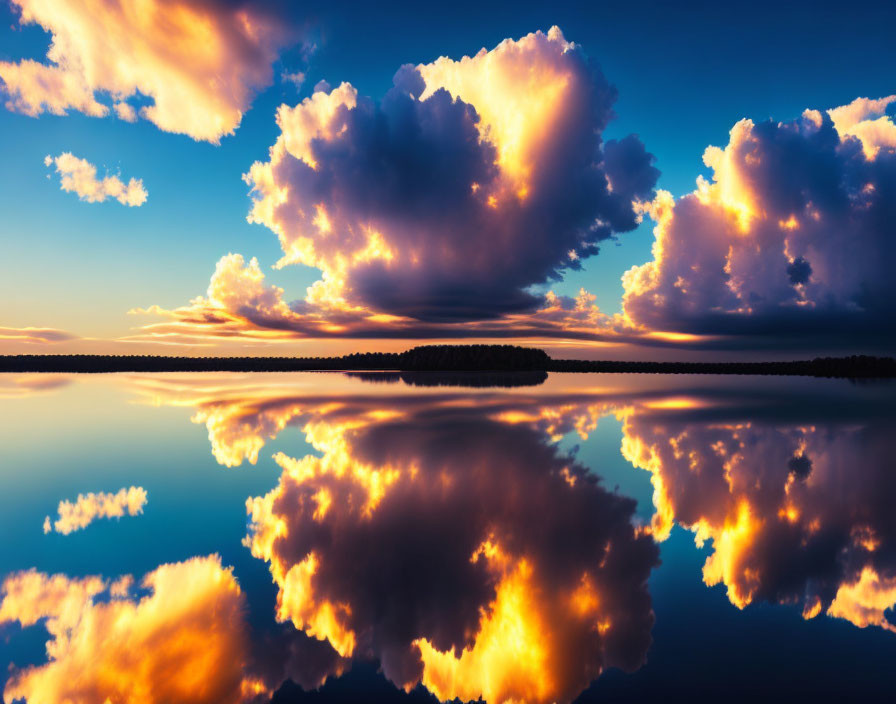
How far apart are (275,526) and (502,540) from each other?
5.95 meters

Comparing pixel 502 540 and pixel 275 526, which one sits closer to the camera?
pixel 502 540

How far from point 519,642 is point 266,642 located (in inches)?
165

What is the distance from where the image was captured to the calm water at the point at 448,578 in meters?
7.05

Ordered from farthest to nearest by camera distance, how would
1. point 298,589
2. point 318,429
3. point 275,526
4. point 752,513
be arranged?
point 318,429
point 752,513
point 275,526
point 298,589

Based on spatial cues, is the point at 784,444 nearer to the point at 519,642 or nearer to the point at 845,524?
the point at 845,524

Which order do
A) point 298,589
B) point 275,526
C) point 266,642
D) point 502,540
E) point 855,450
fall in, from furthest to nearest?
1. point 855,450
2. point 275,526
3. point 502,540
4. point 298,589
5. point 266,642

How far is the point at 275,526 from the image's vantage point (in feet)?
Answer: 41.0

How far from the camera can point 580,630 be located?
26.6 feet

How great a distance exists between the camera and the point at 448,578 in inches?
382

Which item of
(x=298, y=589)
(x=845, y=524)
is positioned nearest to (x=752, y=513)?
(x=845, y=524)

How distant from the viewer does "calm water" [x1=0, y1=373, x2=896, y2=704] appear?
7055 millimetres

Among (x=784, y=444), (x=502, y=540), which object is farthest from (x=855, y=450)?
(x=502, y=540)

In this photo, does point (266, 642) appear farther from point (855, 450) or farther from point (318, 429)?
point (855, 450)

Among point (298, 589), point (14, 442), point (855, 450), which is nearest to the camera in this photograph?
point (298, 589)
